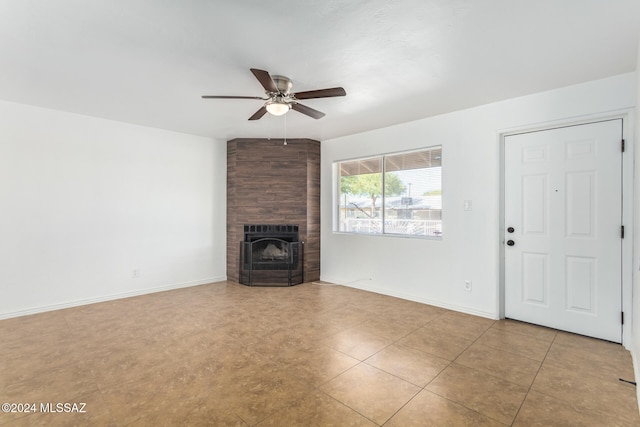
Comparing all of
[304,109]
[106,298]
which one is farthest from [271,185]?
[106,298]

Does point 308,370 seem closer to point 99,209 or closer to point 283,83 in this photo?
point 283,83

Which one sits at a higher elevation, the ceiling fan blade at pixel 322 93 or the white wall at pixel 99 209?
the ceiling fan blade at pixel 322 93

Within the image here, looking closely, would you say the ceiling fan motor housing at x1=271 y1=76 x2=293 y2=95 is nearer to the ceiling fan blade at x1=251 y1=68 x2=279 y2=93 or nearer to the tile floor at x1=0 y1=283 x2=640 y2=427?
the ceiling fan blade at x1=251 y1=68 x2=279 y2=93

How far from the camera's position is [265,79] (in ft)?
7.85

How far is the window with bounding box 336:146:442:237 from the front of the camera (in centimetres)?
414

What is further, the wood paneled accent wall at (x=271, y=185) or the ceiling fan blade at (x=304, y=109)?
the wood paneled accent wall at (x=271, y=185)

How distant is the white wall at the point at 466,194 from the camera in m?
3.02

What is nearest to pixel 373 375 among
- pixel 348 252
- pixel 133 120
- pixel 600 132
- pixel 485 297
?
pixel 485 297

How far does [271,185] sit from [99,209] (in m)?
2.54

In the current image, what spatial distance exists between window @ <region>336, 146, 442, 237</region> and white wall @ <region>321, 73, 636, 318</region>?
0.55 ft

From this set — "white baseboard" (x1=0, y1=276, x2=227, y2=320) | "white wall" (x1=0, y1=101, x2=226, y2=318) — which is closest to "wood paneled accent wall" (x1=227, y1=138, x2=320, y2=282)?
"white wall" (x1=0, y1=101, x2=226, y2=318)

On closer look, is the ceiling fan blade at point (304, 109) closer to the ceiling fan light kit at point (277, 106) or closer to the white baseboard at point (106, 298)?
the ceiling fan light kit at point (277, 106)

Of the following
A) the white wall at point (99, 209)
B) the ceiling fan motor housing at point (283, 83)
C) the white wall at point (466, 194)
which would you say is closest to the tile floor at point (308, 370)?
the white wall at point (466, 194)

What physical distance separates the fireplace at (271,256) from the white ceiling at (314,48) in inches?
92.6
